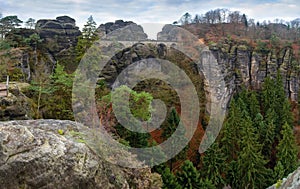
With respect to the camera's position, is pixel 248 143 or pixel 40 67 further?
pixel 40 67

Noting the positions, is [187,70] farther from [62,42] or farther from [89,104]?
[89,104]

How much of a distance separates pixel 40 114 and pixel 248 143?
39.3 feet

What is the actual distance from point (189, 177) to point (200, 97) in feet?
39.1

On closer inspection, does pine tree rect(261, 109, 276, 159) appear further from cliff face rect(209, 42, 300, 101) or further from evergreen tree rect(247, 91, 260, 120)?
cliff face rect(209, 42, 300, 101)

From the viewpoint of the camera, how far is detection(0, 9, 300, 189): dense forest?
16.2 metres

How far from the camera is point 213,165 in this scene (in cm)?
1819

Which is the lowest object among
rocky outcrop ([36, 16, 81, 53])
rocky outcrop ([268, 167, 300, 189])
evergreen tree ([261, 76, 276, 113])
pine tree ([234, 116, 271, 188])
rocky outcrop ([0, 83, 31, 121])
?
pine tree ([234, 116, 271, 188])

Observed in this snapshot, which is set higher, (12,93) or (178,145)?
(12,93)

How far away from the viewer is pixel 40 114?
1593cm

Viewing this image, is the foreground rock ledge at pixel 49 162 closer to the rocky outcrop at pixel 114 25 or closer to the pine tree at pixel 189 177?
the pine tree at pixel 189 177

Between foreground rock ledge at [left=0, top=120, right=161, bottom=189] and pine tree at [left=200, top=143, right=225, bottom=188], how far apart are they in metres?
11.0

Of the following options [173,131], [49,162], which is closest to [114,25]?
[173,131]

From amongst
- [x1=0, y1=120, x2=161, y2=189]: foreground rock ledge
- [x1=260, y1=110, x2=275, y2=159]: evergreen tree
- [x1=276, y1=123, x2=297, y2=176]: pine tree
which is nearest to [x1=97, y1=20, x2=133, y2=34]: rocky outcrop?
[x1=260, y1=110, x2=275, y2=159]: evergreen tree

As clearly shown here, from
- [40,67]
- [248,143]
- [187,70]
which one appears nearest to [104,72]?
[40,67]
